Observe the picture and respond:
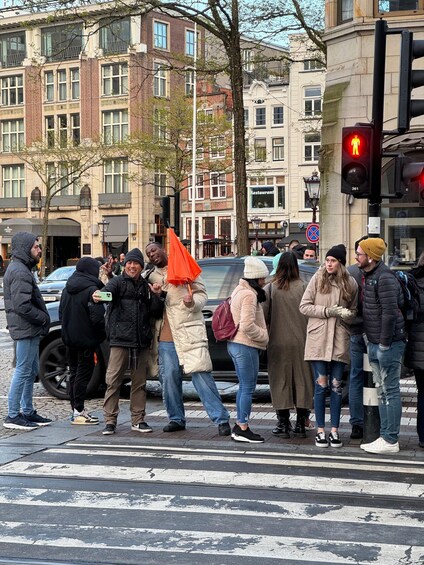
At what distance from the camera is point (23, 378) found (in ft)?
32.9

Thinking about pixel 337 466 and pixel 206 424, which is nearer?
pixel 337 466

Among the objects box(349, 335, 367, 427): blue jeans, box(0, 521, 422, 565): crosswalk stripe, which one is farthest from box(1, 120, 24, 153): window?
box(0, 521, 422, 565): crosswalk stripe

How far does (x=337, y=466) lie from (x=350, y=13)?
1256cm

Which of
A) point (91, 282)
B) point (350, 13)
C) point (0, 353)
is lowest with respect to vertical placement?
point (0, 353)

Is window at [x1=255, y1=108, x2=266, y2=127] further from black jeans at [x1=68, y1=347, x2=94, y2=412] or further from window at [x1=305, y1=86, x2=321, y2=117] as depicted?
black jeans at [x1=68, y1=347, x2=94, y2=412]

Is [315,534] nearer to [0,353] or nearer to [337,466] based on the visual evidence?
[337,466]

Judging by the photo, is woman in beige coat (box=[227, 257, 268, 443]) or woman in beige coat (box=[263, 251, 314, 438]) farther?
woman in beige coat (box=[263, 251, 314, 438])

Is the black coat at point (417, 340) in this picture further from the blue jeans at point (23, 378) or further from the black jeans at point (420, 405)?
the blue jeans at point (23, 378)

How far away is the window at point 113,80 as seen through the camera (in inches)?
2581

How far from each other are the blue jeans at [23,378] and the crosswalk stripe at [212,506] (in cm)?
290

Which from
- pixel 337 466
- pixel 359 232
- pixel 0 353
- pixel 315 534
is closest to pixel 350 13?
pixel 359 232

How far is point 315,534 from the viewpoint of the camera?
19.6 ft

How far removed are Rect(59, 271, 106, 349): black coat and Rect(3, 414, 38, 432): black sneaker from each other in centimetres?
91

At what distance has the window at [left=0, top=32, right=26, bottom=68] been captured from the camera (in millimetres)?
70500
